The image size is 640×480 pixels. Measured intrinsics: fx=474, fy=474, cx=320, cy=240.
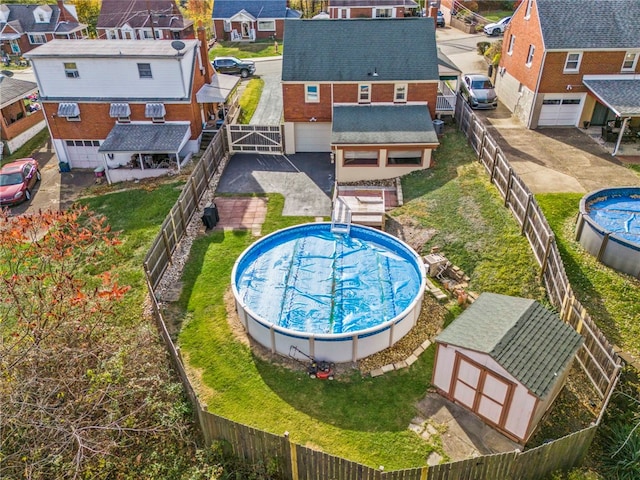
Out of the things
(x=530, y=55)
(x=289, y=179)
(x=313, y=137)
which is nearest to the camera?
(x=289, y=179)

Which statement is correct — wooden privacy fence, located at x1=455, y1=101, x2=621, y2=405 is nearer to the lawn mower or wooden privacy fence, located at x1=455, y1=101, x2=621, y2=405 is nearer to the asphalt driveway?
the lawn mower

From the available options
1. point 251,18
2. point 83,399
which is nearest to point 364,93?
point 83,399

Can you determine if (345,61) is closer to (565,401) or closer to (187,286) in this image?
(187,286)

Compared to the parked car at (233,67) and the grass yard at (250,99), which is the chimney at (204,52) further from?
the parked car at (233,67)

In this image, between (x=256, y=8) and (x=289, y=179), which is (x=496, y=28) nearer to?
(x=256, y=8)

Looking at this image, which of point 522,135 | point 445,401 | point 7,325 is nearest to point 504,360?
point 445,401

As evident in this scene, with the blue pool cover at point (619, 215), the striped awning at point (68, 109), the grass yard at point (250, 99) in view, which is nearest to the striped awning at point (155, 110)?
the striped awning at point (68, 109)
